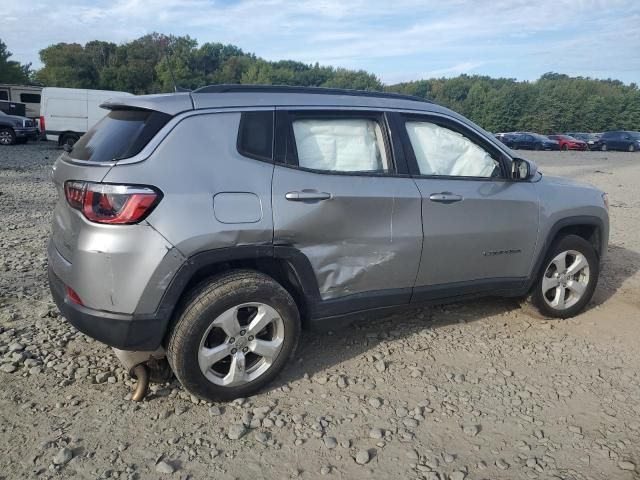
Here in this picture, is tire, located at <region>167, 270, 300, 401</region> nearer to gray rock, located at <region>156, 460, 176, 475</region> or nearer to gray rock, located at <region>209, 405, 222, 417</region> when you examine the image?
gray rock, located at <region>209, 405, 222, 417</region>

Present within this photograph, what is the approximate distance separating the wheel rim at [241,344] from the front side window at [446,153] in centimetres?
148

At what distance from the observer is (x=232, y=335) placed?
2.99 m

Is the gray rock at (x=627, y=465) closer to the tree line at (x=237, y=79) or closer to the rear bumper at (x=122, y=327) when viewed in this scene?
the rear bumper at (x=122, y=327)

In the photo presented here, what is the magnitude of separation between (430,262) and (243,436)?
168 cm

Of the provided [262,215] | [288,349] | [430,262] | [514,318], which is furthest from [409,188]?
[514,318]

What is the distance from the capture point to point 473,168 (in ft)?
12.7

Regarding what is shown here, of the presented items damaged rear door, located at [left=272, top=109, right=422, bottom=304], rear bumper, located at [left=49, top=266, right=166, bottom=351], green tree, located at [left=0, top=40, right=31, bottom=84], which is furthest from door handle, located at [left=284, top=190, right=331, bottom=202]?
green tree, located at [left=0, top=40, right=31, bottom=84]

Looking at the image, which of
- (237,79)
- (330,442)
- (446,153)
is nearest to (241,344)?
(330,442)

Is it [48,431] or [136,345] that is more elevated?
[136,345]

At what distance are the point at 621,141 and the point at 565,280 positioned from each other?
127ft

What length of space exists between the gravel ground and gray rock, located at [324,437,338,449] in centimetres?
1

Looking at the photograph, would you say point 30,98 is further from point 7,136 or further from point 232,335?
point 232,335

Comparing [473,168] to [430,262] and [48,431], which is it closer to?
[430,262]

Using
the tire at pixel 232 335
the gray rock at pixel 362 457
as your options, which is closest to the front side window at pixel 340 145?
the tire at pixel 232 335
